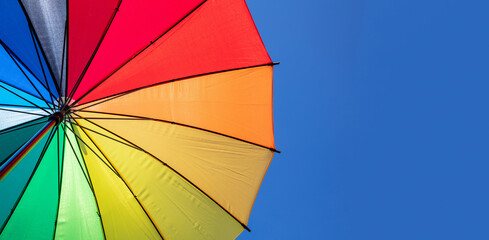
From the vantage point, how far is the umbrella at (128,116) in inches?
116

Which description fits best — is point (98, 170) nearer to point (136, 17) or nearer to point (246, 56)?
point (136, 17)

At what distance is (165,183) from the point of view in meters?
→ 3.45

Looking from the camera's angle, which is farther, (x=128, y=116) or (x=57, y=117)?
(x=128, y=116)

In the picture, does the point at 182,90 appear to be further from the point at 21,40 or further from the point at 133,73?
the point at 21,40

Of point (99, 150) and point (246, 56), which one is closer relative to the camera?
point (99, 150)

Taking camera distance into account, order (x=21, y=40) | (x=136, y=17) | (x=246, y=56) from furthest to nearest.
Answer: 1. (x=246, y=56)
2. (x=136, y=17)
3. (x=21, y=40)

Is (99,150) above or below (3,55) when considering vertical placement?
below

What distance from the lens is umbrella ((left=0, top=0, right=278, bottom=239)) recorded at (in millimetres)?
2955

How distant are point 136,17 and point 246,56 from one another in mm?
1303

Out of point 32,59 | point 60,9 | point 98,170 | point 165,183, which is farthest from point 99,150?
point 60,9

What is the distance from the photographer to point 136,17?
3172 millimetres

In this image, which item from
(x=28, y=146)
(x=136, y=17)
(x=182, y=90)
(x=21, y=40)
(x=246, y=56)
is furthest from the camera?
(x=246, y=56)

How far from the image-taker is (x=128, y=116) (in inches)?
131

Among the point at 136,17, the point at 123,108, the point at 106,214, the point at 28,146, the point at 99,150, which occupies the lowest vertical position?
the point at 106,214
